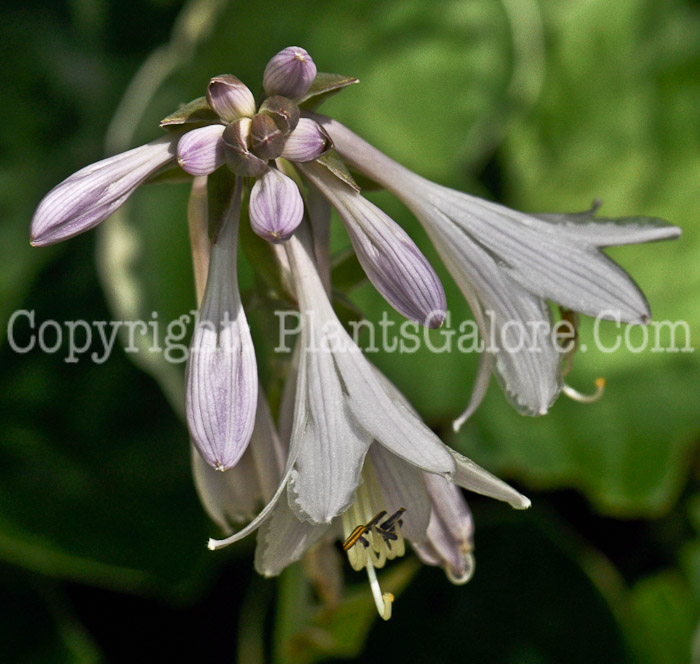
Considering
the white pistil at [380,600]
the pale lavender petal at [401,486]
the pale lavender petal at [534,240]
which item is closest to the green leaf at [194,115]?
the pale lavender petal at [534,240]

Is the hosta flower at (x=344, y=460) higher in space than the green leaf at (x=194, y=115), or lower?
lower

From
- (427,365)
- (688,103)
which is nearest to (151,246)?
(427,365)

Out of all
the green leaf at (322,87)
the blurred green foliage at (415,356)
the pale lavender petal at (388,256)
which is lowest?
the blurred green foliage at (415,356)

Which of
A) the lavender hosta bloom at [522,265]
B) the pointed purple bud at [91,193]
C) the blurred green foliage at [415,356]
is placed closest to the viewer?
the pointed purple bud at [91,193]

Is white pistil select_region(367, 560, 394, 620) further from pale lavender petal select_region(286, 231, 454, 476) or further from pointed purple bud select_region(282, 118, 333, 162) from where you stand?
pointed purple bud select_region(282, 118, 333, 162)

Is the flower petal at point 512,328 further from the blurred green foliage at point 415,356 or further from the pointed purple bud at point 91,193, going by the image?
the blurred green foliage at point 415,356

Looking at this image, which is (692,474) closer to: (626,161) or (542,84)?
(626,161)

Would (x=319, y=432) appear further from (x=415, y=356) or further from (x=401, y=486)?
(x=415, y=356)

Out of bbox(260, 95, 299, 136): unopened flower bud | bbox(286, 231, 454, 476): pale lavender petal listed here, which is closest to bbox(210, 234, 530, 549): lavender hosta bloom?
bbox(286, 231, 454, 476): pale lavender petal
